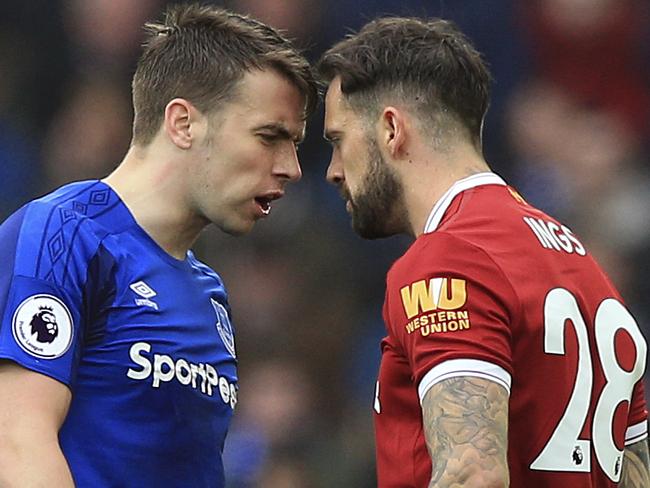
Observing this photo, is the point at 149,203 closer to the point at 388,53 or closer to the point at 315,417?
the point at 388,53

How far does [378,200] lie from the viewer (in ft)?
12.4

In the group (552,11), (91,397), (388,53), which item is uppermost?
(552,11)

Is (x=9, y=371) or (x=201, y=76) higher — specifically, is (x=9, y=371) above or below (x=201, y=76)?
below

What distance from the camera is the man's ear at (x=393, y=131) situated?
146 inches

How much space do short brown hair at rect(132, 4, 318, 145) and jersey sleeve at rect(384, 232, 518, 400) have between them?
0.88 m

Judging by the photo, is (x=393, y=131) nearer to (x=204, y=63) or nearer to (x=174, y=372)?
(x=204, y=63)

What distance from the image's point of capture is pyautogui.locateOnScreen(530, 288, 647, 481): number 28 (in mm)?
3420

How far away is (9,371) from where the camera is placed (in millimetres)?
3355

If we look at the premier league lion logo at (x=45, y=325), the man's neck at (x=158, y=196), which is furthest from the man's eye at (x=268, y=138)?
the premier league lion logo at (x=45, y=325)

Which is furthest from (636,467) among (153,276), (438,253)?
(153,276)

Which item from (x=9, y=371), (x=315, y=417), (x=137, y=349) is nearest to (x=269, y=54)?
(x=137, y=349)

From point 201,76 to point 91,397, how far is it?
38.7 inches

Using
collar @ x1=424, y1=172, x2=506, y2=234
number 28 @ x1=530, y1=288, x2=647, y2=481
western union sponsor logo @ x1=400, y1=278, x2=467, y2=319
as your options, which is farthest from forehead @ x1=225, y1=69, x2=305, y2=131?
number 28 @ x1=530, y1=288, x2=647, y2=481

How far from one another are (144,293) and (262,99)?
0.68m
